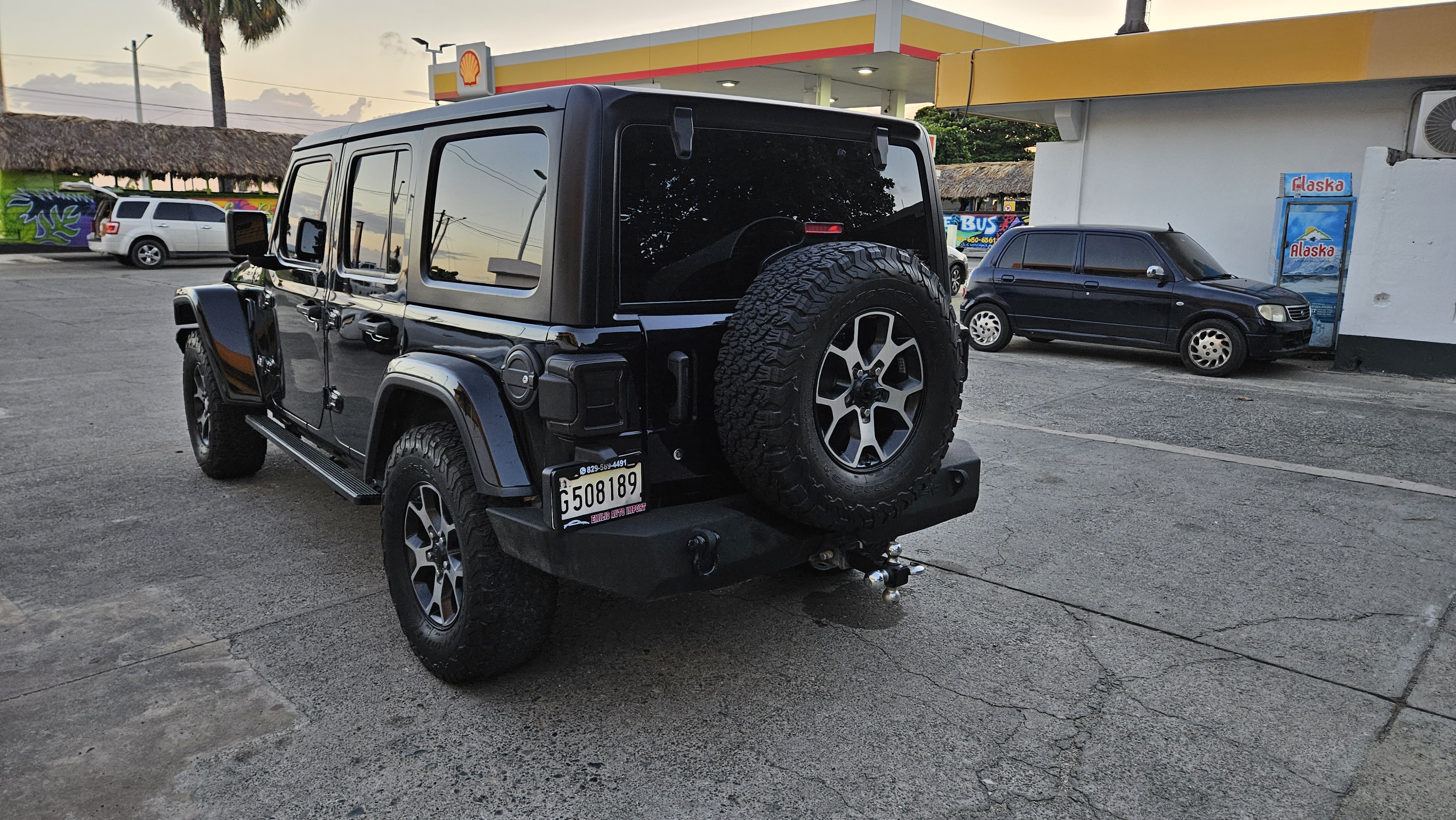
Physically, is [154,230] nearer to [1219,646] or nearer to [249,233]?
[249,233]

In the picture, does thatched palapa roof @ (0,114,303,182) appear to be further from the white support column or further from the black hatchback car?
the black hatchback car

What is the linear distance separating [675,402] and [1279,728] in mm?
2265

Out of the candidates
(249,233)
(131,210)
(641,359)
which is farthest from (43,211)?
(641,359)

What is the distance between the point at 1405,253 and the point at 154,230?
25.1 m

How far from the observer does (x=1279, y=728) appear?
316 cm

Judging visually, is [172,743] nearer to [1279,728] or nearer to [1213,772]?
[1213,772]

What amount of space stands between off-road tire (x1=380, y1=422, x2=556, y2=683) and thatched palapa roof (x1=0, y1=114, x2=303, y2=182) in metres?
28.4

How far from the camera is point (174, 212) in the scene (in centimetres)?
2356

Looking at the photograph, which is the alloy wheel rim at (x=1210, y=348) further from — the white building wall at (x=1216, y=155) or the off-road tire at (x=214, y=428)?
the off-road tire at (x=214, y=428)

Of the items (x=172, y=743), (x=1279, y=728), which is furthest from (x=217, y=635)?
(x=1279, y=728)

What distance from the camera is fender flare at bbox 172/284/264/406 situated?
5141 mm

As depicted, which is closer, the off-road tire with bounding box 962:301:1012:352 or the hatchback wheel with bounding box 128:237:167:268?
the off-road tire with bounding box 962:301:1012:352

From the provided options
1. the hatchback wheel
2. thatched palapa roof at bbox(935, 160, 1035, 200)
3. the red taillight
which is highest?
thatched palapa roof at bbox(935, 160, 1035, 200)

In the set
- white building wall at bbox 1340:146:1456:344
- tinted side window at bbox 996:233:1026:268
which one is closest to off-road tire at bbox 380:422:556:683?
tinted side window at bbox 996:233:1026:268
